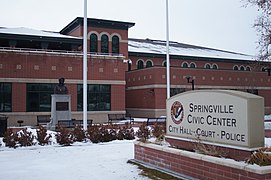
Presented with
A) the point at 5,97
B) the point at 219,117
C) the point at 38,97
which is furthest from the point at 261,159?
the point at 5,97

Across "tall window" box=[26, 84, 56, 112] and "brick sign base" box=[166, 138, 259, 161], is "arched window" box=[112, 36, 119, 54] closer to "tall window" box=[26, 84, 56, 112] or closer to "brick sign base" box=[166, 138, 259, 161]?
"tall window" box=[26, 84, 56, 112]

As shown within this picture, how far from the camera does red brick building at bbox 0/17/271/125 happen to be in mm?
28984

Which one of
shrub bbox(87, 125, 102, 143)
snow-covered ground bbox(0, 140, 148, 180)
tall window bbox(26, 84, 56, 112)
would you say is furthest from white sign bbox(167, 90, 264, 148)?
tall window bbox(26, 84, 56, 112)

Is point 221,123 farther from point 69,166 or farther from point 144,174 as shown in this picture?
point 69,166

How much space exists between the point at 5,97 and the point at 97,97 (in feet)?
27.6

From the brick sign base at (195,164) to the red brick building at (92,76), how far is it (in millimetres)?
19037

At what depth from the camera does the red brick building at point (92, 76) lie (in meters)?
29.0

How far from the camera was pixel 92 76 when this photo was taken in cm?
3181

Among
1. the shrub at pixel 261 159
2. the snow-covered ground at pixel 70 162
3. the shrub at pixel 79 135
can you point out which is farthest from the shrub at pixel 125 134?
the shrub at pixel 261 159

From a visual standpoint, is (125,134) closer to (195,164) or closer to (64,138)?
(64,138)

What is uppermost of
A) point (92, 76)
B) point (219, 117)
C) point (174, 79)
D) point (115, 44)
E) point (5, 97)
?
point (115, 44)

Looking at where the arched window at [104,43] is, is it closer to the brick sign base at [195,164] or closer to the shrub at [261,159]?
the brick sign base at [195,164]

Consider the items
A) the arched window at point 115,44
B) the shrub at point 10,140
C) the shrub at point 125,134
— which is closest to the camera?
the shrub at point 10,140

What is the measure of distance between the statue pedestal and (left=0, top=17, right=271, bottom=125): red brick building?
8163 mm
